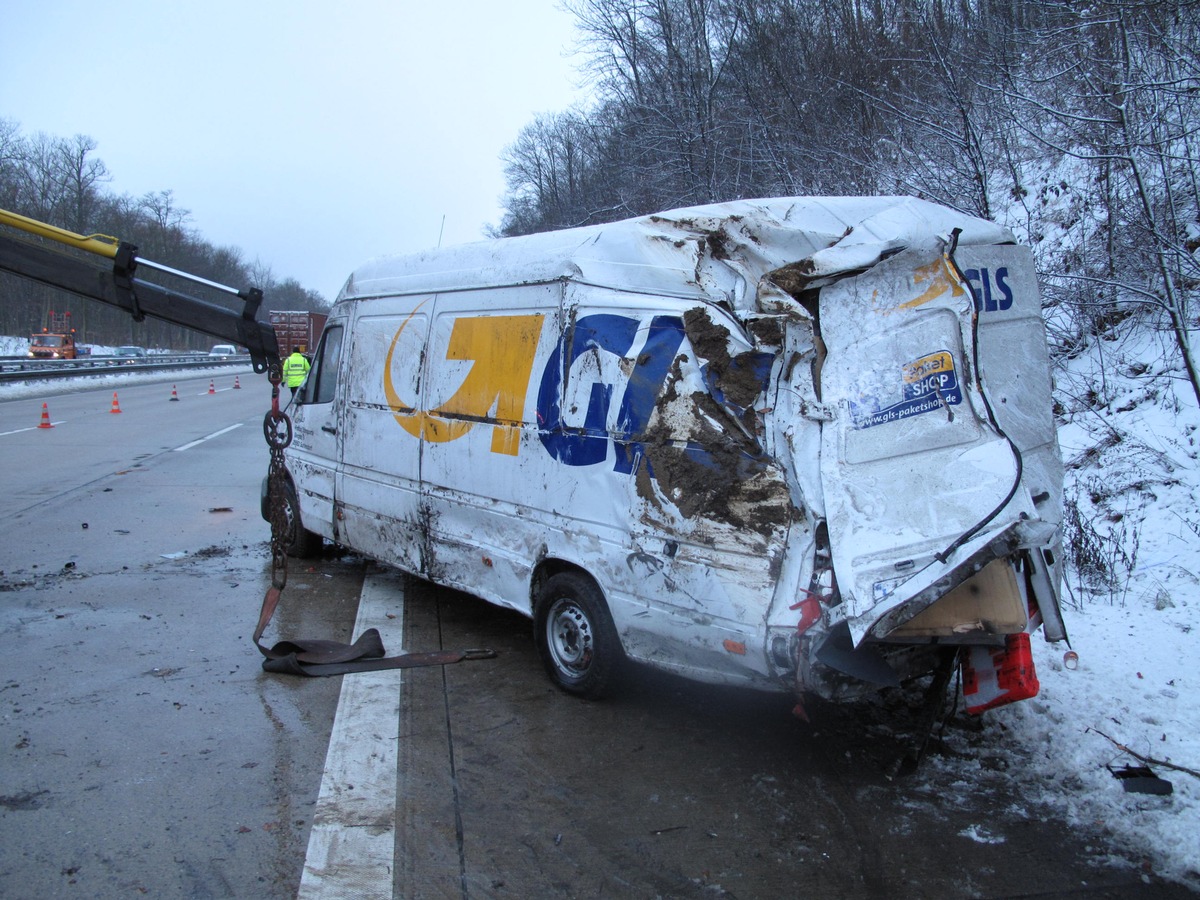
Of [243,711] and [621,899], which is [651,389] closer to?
[621,899]

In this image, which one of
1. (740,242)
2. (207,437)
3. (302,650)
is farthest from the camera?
(207,437)

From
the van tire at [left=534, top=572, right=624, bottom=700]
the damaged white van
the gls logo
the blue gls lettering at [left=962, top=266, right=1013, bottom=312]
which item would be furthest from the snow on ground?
the gls logo

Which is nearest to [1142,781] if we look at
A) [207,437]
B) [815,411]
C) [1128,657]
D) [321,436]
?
[1128,657]

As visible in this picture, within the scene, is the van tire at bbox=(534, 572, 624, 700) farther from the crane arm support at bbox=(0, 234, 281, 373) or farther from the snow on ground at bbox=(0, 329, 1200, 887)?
the crane arm support at bbox=(0, 234, 281, 373)

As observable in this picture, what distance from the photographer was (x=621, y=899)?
3.31m

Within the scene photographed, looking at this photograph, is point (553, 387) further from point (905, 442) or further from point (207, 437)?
point (207, 437)

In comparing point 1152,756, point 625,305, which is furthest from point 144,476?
point 1152,756

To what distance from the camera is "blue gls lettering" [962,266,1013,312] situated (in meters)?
4.24

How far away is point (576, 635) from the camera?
5.12 meters

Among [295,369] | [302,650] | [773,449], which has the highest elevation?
[295,369]

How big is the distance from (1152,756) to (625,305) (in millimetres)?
3243

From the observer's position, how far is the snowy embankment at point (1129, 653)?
3865mm

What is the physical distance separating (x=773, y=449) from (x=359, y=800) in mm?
2362

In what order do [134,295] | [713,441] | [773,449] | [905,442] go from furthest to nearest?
1. [134,295]
2. [713,441]
3. [773,449]
4. [905,442]
